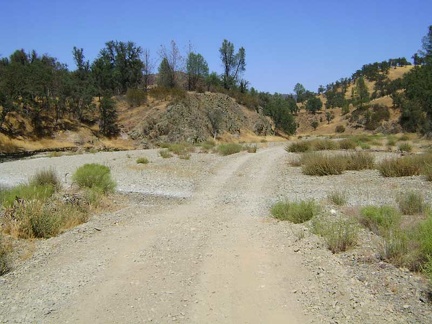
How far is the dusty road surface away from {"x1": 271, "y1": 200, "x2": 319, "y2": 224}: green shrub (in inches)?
12.8

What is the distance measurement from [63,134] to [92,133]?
3.39m

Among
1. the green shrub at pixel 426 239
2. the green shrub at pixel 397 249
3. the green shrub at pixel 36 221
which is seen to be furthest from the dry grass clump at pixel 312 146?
the green shrub at pixel 426 239

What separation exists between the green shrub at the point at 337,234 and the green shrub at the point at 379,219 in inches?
12.9

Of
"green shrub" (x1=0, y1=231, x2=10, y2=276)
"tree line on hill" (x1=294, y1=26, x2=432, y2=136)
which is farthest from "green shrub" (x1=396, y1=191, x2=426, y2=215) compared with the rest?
"tree line on hill" (x1=294, y1=26, x2=432, y2=136)

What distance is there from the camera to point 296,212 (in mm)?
8945

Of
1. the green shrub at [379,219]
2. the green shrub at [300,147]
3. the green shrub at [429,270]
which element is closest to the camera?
the green shrub at [429,270]

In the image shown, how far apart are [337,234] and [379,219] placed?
1257mm

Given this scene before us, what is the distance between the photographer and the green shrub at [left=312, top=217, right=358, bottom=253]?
6.89 m

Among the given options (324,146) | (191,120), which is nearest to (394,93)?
(191,120)

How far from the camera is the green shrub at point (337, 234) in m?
6.89

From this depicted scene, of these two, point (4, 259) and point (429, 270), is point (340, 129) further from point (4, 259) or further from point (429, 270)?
point (4, 259)

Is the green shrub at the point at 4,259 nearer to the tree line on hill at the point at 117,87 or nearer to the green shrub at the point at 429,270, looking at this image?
the green shrub at the point at 429,270

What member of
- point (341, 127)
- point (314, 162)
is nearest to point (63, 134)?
point (314, 162)

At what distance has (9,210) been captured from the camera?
926cm
